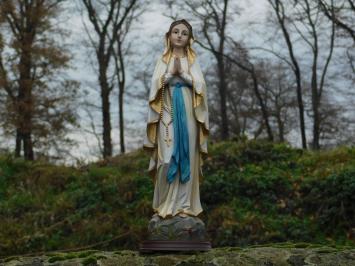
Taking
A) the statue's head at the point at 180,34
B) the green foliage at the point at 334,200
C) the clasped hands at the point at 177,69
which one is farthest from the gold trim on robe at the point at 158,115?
the green foliage at the point at 334,200

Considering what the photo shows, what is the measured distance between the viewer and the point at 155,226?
335 inches

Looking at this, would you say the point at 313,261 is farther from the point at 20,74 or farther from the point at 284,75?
the point at 284,75

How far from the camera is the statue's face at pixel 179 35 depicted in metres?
9.16

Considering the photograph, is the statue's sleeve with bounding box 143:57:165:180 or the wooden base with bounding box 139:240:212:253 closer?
the wooden base with bounding box 139:240:212:253

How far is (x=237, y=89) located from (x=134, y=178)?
781 inches

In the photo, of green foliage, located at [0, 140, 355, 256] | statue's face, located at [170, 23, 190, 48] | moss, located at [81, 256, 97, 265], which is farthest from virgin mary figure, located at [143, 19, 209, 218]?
green foliage, located at [0, 140, 355, 256]

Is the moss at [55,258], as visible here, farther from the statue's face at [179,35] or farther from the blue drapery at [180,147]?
the statue's face at [179,35]

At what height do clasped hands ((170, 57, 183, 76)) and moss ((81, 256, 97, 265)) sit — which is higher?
clasped hands ((170, 57, 183, 76))

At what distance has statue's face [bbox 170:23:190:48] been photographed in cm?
916

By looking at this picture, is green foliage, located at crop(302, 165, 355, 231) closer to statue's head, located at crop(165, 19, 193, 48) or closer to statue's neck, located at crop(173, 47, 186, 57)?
statue's neck, located at crop(173, 47, 186, 57)

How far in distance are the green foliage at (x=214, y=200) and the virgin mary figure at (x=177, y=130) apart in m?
5.85

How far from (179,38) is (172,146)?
155 centimetres

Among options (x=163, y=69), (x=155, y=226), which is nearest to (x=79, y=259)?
(x=155, y=226)

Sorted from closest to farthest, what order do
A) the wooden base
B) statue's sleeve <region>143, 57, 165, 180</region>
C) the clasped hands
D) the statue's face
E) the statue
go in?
1. the wooden base
2. the statue
3. statue's sleeve <region>143, 57, 165, 180</region>
4. the clasped hands
5. the statue's face
